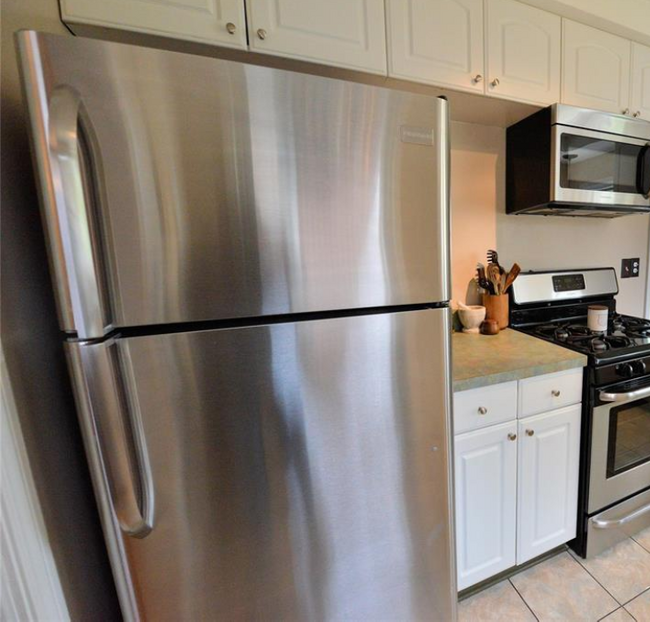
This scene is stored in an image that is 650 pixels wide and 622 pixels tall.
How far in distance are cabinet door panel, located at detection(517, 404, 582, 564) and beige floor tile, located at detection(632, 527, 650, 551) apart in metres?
0.46

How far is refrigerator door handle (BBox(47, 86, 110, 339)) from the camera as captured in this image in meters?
0.46

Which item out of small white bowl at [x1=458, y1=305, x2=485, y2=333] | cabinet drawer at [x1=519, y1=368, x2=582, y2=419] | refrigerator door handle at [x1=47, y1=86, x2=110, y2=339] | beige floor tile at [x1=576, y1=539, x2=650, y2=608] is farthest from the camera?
small white bowl at [x1=458, y1=305, x2=485, y2=333]

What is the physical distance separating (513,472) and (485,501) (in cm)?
15

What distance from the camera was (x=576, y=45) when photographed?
1.29 meters

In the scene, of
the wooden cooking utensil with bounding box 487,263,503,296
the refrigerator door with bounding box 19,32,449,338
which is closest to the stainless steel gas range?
the wooden cooking utensil with bounding box 487,263,503,296

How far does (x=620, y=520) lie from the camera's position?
1.29m

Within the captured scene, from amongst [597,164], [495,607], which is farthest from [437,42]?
[495,607]

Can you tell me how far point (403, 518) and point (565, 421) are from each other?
2.66 ft

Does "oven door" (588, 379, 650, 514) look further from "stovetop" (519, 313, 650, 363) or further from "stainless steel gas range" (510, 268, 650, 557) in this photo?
"stovetop" (519, 313, 650, 363)

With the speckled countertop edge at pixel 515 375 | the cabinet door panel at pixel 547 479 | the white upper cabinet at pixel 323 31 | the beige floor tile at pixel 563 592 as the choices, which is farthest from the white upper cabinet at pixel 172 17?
the beige floor tile at pixel 563 592

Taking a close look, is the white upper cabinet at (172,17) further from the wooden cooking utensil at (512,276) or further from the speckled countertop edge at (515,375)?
the wooden cooking utensil at (512,276)

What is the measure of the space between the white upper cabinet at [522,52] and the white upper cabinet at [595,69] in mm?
66

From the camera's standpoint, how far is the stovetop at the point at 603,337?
116 centimetres

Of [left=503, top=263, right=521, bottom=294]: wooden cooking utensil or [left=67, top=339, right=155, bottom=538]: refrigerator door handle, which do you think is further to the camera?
[left=503, top=263, right=521, bottom=294]: wooden cooking utensil
